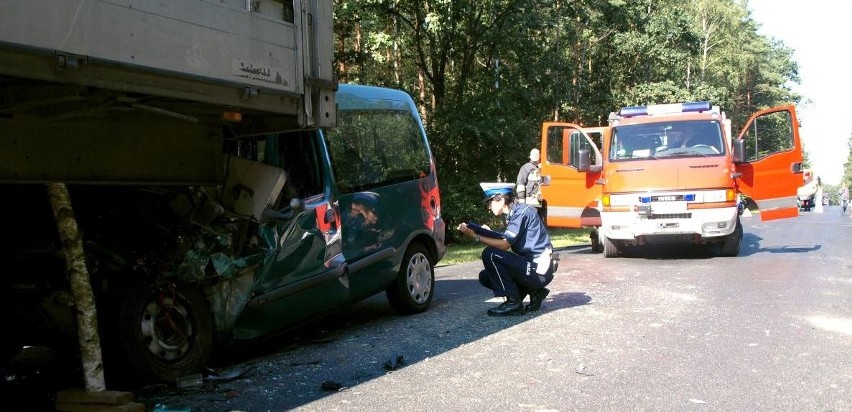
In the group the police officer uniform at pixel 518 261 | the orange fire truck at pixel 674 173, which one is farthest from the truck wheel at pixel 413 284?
the orange fire truck at pixel 674 173

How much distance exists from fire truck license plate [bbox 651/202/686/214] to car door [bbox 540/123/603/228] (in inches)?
42.9

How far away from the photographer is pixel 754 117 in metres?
11.9

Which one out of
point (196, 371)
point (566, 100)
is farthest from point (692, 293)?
point (566, 100)

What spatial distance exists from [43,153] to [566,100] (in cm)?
2632

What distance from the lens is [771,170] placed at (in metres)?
12.2

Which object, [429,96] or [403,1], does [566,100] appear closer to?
[429,96]

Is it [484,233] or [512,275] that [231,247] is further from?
[512,275]

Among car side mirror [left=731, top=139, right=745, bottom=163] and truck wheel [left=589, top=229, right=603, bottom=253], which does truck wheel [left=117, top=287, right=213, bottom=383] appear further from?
truck wheel [left=589, top=229, right=603, bottom=253]

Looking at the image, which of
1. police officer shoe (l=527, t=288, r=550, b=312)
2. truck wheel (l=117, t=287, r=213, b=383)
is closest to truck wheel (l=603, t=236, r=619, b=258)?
police officer shoe (l=527, t=288, r=550, b=312)

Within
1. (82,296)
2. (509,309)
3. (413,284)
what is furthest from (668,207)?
(82,296)

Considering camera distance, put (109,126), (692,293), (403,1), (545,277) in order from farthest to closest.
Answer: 1. (403,1)
2. (692,293)
3. (545,277)
4. (109,126)

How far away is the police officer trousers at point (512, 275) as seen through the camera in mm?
7250

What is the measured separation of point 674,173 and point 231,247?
8.38 meters

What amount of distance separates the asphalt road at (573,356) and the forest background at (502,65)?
497 inches
